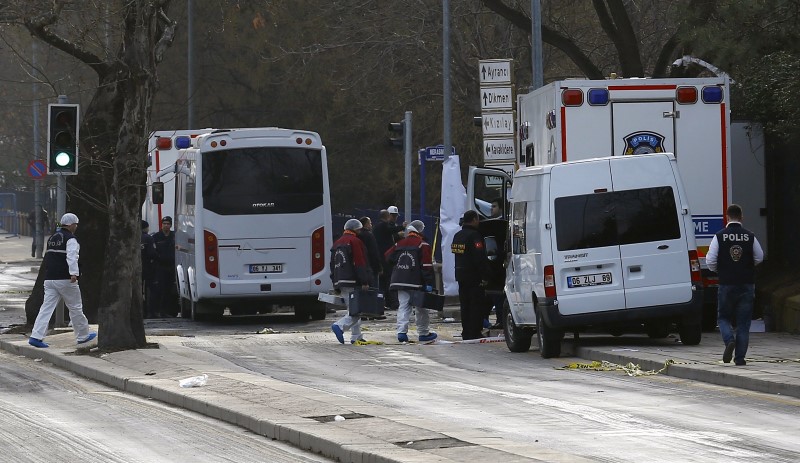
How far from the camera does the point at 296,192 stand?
2658 centimetres

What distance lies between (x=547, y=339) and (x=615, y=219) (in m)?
1.63

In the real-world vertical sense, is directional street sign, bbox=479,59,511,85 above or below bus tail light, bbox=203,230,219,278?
above

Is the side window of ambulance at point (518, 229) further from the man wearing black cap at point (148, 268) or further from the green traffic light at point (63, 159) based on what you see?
the man wearing black cap at point (148, 268)

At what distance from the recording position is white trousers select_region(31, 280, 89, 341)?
20.8 metres

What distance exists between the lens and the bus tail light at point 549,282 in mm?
17812

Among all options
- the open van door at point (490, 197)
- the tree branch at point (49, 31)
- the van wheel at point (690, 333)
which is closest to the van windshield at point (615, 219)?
the van wheel at point (690, 333)

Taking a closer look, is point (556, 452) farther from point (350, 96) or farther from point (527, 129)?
point (350, 96)

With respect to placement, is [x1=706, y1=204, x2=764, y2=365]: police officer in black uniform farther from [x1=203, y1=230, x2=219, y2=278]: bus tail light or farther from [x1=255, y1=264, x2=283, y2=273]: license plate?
[x1=203, y1=230, x2=219, y2=278]: bus tail light

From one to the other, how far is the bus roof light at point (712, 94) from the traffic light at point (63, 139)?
8.44m

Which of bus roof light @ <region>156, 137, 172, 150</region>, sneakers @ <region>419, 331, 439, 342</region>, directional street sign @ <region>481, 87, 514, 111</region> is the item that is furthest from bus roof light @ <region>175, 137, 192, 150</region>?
sneakers @ <region>419, 331, 439, 342</region>

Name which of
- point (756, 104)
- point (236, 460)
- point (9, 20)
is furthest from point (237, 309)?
point (236, 460)

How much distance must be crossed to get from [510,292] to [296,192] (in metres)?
7.77

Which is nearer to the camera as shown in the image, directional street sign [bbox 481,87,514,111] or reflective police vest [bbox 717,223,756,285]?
reflective police vest [bbox 717,223,756,285]

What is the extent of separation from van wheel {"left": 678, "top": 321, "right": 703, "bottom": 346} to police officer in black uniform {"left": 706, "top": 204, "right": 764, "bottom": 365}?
2054mm
